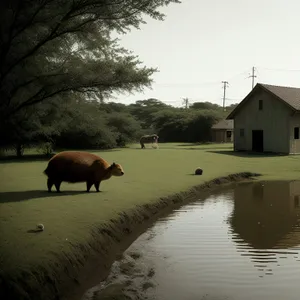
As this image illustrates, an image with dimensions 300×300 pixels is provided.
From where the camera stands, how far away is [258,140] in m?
40.0

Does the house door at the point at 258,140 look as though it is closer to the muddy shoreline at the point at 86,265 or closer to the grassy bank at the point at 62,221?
the grassy bank at the point at 62,221

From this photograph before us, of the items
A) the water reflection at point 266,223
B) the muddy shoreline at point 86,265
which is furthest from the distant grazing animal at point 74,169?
the water reflection at point 266,223

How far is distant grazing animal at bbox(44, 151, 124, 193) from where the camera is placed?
14117 mm

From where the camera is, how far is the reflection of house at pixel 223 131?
68938 mm

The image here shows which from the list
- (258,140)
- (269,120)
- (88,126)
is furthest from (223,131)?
(88,126)

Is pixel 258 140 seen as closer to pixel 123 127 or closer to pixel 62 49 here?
pixel 123 127

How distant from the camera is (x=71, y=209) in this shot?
446 inches

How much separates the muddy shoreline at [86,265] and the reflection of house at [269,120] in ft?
84.4

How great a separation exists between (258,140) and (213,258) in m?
32.5

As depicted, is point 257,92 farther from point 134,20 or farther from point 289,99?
point 134,20

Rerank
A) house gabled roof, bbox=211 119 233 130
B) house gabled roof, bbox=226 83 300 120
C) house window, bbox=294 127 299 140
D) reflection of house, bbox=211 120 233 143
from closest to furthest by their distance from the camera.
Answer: house gabled roof, bbox=226 83 300 120, house window, bbox=294 127 299 140, house gabled roof, bbox=211 119 233 130, reflection of house, bbox=211 120 233 143

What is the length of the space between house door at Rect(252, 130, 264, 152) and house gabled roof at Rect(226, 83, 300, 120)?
10.2 feet

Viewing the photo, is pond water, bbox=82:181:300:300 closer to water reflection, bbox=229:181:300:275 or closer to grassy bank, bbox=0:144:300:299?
water reflection, bbox=229:181:300:275

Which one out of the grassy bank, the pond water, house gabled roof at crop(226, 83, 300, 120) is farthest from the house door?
the pond water
